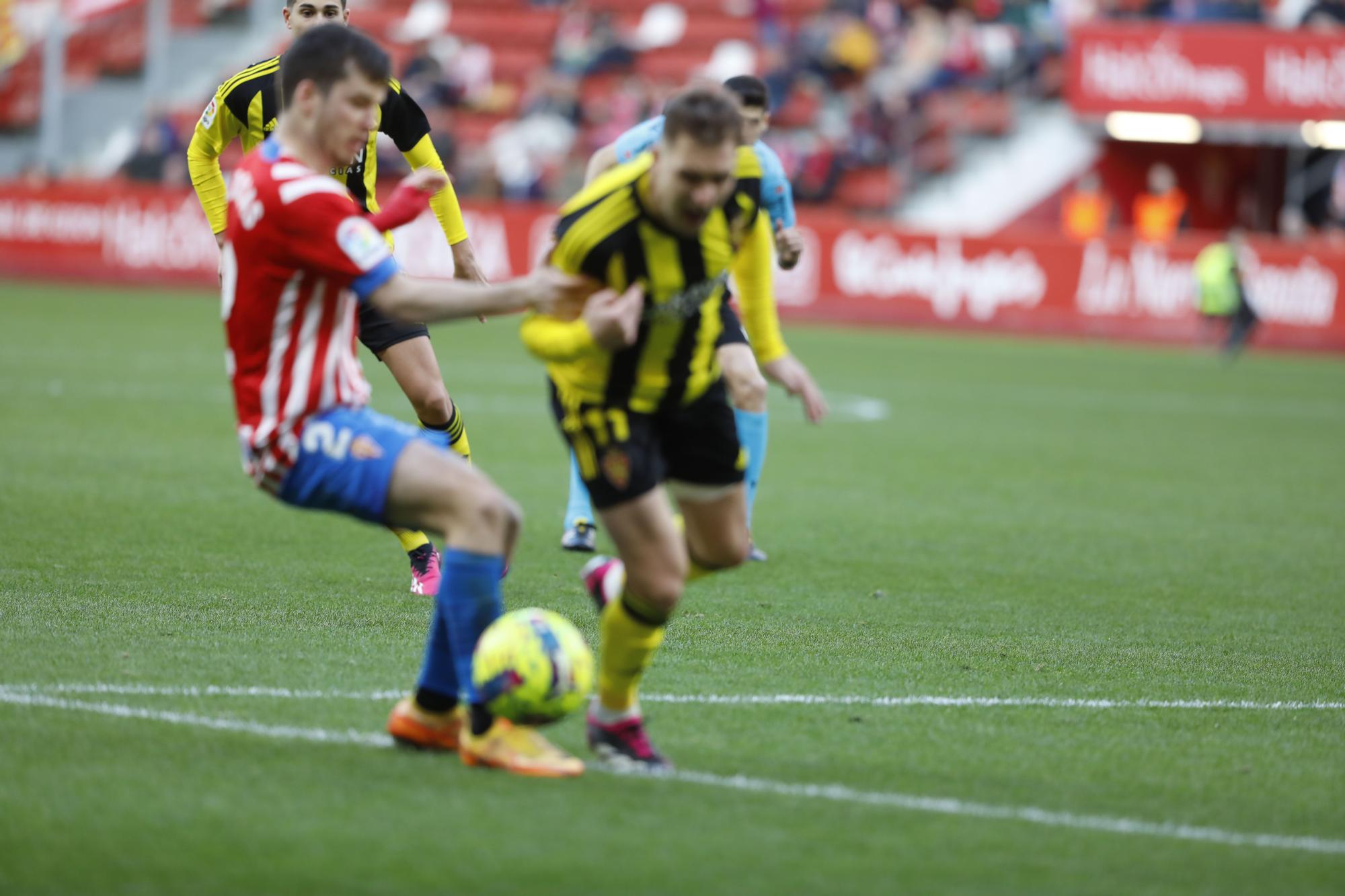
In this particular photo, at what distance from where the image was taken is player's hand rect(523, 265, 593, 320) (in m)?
4.83

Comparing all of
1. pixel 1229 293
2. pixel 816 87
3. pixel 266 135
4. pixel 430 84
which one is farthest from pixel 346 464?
pixel 430 84

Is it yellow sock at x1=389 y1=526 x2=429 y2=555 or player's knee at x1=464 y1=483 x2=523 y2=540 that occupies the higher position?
player's knee at x1=464 y1=483 x2=523 y2=540

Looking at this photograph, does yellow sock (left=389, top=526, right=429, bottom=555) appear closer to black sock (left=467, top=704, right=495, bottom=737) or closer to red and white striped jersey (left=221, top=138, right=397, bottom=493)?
red and white striped jersey (left=221, top=138, right=397, bottom=493)

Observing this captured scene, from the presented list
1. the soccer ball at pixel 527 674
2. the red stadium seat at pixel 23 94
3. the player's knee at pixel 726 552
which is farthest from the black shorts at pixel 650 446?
the red stadium seat at pixel 23 94

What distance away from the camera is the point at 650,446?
5.23m

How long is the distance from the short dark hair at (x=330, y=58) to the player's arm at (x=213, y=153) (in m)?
2.84

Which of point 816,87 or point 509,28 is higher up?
point 509,28

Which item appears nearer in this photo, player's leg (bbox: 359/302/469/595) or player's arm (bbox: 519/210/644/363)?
player's arm (bbox: 519/210/644/363)

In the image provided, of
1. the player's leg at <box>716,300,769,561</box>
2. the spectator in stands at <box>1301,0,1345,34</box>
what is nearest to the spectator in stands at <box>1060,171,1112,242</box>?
the spectator in stands at <box>1301,0,1345,34</box>

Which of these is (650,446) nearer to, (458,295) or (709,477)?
(709,477)

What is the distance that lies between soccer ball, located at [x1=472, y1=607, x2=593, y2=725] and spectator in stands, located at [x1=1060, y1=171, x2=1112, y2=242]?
2328 cm

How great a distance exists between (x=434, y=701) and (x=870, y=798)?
1294mm

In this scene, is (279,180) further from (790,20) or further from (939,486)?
(790,20)

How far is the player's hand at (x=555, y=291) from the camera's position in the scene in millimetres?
4832
